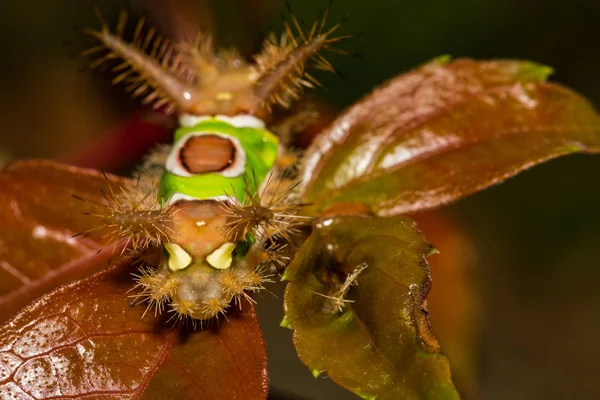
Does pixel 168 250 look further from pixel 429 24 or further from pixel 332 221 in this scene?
pixel 429 24

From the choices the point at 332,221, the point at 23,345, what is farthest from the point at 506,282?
the point at 23,345

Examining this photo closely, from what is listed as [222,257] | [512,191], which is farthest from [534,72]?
[512,191]

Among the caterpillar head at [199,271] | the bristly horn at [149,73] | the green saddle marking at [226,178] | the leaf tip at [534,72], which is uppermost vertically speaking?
the leaf tip at [534,72]

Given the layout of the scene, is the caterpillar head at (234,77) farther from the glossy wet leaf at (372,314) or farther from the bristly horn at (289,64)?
the glossy wet leaf at (372,314)

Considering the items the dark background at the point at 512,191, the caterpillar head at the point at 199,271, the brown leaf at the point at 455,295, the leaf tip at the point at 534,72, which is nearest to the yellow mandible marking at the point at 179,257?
the caterpillar head at the point at 199,271

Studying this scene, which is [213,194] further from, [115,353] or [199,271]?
[115,353]

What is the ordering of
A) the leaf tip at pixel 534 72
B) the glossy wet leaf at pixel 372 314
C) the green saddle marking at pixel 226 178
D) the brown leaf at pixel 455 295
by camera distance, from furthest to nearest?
the brown leaf at pixel 455 295, the leaf tip at pixel 534 72, the green saddle marking at pixel 226 178, the glossy wet leaf at pixel 372 314

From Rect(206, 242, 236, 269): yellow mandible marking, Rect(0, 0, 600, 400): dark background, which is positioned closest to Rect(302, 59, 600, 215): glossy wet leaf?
Rect(206, 242, 236, 269): yellow mandible marking
